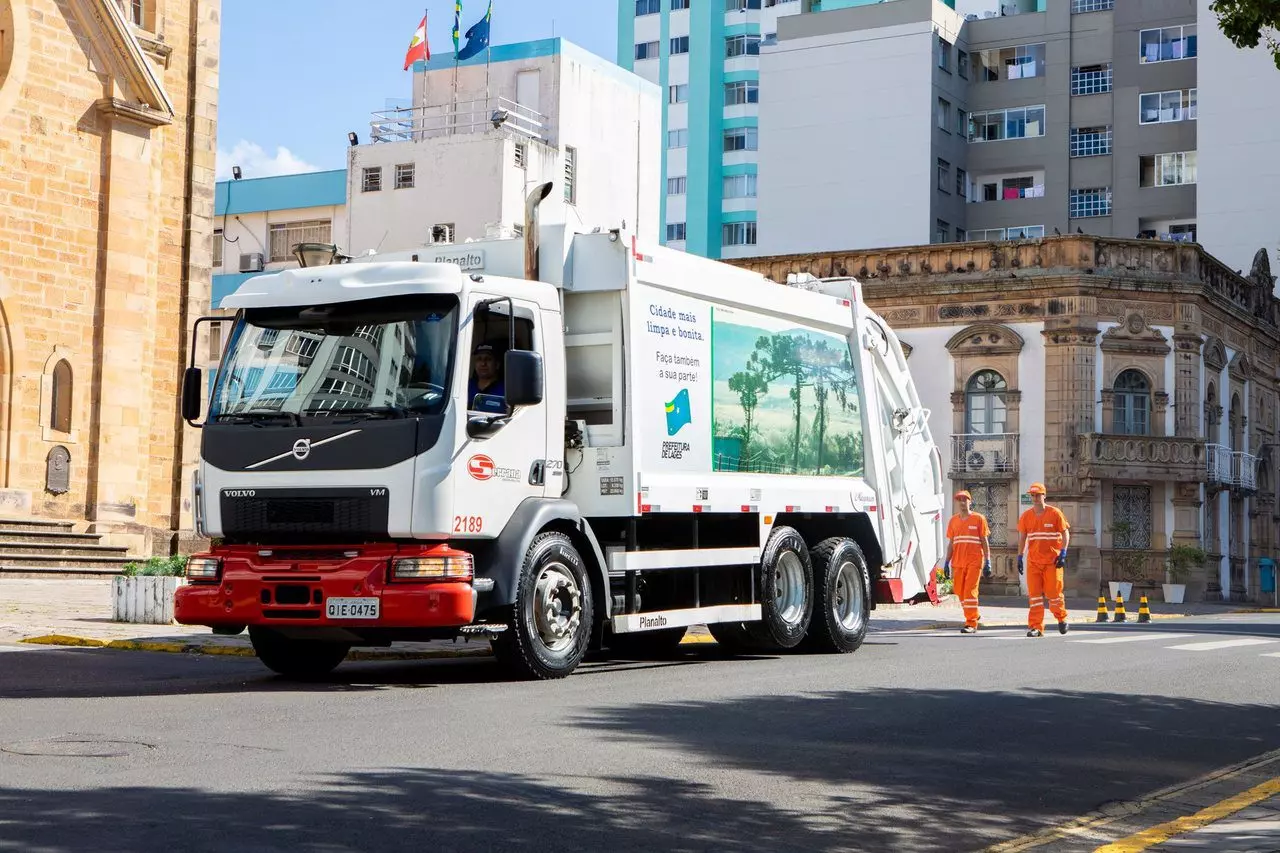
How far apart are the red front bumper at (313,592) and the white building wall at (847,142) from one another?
51.1 m

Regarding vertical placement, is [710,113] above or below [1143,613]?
above

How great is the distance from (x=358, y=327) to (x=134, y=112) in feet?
52.6

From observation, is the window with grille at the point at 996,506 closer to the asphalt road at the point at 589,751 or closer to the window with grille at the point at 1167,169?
the window with grille at the point at 1167,169

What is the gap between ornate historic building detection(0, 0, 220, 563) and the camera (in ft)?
82.3

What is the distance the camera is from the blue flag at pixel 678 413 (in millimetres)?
13586

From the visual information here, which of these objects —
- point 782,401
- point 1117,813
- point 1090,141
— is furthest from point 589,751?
Answer: point 1090,141

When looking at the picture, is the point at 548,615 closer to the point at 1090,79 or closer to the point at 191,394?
the point at 191,394

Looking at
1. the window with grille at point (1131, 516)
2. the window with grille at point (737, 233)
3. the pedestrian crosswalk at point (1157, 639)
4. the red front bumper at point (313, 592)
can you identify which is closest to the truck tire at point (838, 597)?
the pedestrian crosswalk at point (1157, 639)

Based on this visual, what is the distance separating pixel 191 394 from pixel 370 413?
1851 millimetres

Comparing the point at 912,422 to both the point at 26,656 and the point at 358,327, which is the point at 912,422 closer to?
the point at 358,327

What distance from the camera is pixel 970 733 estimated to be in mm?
10117

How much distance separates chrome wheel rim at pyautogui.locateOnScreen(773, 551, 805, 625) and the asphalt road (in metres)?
0.85

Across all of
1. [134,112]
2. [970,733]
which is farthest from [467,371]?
[134,112]

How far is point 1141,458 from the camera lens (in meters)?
45.2
